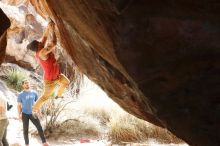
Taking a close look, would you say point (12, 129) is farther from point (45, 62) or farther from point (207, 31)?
point (207, 31)

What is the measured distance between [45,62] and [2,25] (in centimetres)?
398

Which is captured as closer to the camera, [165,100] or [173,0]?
[173,0]

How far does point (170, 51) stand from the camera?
2.48 m

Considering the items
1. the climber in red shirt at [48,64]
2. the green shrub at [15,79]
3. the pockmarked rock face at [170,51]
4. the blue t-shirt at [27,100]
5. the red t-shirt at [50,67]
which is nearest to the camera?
the pockmarked rock face at [170,51]

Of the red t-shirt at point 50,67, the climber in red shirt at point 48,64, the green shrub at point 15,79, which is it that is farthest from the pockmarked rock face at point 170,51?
the green shrub at point 15,79

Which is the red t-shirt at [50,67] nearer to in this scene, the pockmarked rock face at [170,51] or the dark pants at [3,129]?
the dark pants at [3,129]

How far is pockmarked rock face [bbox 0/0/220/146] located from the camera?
2414 mm

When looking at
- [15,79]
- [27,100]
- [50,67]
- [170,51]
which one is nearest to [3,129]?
[27,100]

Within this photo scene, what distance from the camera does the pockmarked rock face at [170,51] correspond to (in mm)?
2414

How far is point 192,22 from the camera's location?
2.41m

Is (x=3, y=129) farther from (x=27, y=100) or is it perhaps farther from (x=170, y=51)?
(x=170, y=51)

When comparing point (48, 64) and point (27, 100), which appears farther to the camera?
point (27, 100)

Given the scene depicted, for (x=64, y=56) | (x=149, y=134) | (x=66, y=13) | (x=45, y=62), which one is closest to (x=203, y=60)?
(x=66, y=13)

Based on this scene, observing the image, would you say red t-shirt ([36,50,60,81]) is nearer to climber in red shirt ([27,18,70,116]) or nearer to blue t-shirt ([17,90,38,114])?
climber in red shirt ([27,18,70,116])
